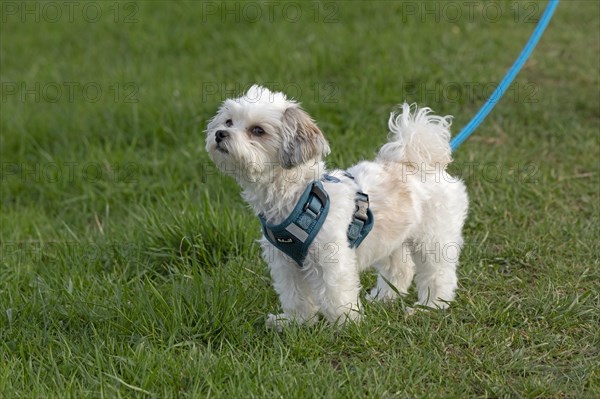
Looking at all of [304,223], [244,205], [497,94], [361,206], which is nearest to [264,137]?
[304,223]

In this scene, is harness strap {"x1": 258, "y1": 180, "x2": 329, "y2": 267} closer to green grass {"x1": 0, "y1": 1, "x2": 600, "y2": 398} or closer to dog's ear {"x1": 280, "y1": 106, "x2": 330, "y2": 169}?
dog's ear {"x1": 280, "y1": 106, "x2": 330, "y2": 169}

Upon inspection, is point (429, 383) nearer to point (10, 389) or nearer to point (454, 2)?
point (10, 389)

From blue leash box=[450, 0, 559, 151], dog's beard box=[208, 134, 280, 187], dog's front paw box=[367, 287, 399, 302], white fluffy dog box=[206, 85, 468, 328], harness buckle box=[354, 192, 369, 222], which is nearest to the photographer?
dog's beard box=[208, 134, 280, 187]

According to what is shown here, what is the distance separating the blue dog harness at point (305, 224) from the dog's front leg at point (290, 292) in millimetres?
119

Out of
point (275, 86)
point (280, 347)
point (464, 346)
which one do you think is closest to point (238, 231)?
point (280, 347)

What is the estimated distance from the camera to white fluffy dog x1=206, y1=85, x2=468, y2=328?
12.6 ft

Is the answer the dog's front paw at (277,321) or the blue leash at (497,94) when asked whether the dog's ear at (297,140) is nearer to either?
the dog's front paw at (277,321)

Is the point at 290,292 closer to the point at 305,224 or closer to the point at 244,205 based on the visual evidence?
the point at 305,224

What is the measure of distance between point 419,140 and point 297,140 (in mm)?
908

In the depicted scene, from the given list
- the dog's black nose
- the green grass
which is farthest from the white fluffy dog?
the green grass

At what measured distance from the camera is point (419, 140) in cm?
441

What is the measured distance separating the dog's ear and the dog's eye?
11 cm

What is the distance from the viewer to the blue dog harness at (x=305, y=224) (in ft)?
12.8

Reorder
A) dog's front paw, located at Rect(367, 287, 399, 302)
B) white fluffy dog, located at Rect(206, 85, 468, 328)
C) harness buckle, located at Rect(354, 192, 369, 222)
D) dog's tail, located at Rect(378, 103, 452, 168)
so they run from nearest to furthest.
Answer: white fluffy dog, located at Rect(206, 85, 468, 328) → harness buckle, located at Rect(354, 192, 369, 222) → dog's tail, located at Rect(378, 103, 452, 168) → dog's front paw, located at Rect(367, 287, 399, 302)
